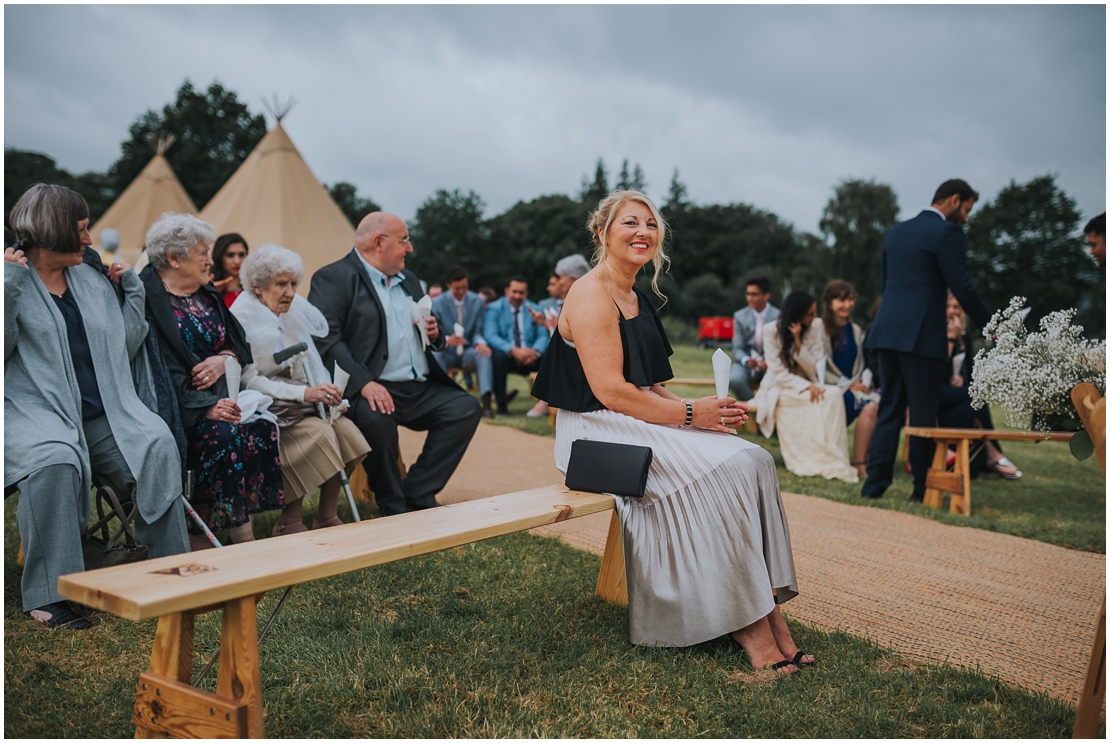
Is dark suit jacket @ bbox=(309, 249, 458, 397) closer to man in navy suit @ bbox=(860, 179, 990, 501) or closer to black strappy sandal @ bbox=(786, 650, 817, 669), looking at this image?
black strappy sandal @ bbox=(786, 650, 817, 669)

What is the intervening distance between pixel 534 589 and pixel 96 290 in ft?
7.54

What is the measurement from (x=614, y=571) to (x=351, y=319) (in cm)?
235

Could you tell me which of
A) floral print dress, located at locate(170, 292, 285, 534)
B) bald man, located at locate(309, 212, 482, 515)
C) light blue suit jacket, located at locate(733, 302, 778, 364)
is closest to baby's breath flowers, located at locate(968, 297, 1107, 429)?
bald man, located at locate(309, 212, 482, 515)

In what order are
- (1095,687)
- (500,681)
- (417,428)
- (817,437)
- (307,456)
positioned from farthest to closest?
(817,437) < (417,428) < (307,456) < (500,681) < (1095,687)

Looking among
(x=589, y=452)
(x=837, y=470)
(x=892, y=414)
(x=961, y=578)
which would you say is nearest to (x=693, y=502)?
(x=589, y=452)

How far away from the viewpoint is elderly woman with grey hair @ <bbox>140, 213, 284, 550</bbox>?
3779 millimetres

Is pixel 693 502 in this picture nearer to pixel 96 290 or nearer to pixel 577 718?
A: pixel 577 718

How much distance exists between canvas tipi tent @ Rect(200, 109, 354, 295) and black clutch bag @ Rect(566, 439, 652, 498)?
1468 centimetres

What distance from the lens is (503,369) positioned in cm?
988

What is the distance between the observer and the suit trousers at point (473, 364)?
958cm

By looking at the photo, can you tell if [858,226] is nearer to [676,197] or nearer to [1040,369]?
[676,197]

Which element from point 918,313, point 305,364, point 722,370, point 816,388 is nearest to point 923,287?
point 918,313

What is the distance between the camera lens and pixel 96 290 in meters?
3.47

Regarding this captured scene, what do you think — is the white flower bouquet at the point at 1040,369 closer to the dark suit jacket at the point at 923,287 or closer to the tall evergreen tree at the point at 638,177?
A: the dark suit jacket at the point at 923,287
